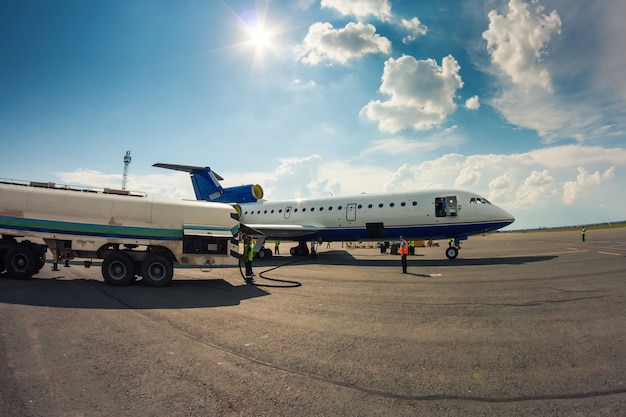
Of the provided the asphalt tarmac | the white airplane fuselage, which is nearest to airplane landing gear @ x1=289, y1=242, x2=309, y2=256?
the white airplane fuselage

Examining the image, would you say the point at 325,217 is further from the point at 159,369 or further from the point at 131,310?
the point at 159,369

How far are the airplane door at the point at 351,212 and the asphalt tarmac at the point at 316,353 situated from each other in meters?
12.1

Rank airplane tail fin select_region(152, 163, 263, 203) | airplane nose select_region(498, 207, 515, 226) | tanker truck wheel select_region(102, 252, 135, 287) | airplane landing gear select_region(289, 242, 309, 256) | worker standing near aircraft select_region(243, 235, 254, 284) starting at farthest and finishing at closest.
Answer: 1. airplane tail fin select_region(152, 163, 263, 203)
2. airplane landing gear select_region(289, 242, 309, 256)
3. airplane nose select_region(498, 207, 515, 226)
4. worker standing near aircraft select_region(243, 235, 254, 284)
5. tanker truck wheel select_region(102, 252, 135, 287)

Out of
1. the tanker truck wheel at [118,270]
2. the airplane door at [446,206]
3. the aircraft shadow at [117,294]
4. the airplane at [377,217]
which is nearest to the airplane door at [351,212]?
the airplane at [377,217]

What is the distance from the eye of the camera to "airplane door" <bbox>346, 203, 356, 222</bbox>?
70.1 ft

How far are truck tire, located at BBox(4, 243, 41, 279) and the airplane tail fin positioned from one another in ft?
52.9

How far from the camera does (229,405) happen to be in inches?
134

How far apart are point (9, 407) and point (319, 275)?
1095 cm

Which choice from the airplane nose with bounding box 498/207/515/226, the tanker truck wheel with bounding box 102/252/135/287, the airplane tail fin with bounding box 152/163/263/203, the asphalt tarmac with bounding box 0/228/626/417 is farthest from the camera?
the airplane tail fin with bounding box 152/163/263/203

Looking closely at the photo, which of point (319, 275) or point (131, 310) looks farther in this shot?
point (319, 275)

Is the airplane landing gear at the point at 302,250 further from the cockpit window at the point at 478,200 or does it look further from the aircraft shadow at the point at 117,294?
the aircraft shadow at the point at 117,294

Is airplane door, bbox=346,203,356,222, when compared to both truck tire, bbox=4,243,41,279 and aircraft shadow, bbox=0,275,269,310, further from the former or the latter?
truck tire, bbox=4,243,41,279

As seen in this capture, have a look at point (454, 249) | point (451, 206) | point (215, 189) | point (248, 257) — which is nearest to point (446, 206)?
point (451, 206)

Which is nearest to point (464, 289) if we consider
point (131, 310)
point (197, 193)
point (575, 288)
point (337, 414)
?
point (575, 288)
